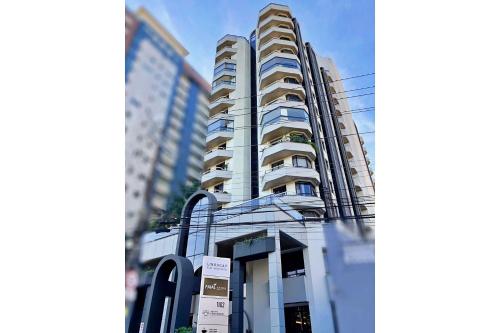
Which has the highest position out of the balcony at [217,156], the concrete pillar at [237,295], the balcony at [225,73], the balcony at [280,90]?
the balcony at [225,73]

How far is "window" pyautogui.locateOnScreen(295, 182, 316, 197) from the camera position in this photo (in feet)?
23.1

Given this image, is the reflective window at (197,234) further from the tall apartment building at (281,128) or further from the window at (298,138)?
the window at (298,138)

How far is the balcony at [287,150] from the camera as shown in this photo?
7516mm

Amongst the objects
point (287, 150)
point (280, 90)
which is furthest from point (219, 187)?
point (280, 90)

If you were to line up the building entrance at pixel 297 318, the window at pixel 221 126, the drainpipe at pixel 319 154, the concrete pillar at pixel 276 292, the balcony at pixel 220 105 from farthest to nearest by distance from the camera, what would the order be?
1. the balcony at pixel 220 105
2. the window at pixel 221 126
3. the drainpipe at pixel 319 154
4. the building entrance at pixel 297 318
5. the concrete pillar at pixel 276 292

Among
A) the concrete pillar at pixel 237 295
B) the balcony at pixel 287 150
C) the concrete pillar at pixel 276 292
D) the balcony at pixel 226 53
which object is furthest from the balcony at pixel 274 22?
the concrete pillar at pixel 237 295

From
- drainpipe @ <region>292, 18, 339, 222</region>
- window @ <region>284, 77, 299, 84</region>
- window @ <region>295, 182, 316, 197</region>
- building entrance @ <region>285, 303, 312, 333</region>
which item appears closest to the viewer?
building entrance @ <region>285, 303, 312, 333</region>

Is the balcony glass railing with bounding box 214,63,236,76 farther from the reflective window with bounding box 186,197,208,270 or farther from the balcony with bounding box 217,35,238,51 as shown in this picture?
the reflective window with bounding box 186,197,208,270

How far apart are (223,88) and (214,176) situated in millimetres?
3361

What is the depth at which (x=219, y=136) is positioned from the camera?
8.92m

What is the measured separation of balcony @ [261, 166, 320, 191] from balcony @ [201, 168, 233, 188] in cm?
141

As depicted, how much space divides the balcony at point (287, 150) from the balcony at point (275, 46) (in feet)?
13.0

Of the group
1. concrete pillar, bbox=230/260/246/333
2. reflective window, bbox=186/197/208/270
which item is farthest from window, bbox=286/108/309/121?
concrete pillar, bbox=230/260/246/333

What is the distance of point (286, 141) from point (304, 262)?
317 cm
